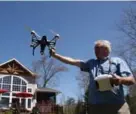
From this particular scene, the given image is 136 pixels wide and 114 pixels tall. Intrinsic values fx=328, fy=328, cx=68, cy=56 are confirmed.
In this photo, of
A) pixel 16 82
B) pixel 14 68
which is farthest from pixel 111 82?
pixel 14 68

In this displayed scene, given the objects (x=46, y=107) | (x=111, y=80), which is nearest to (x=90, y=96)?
(x=111, y=80)

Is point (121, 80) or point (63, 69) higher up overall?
point (63, 69)

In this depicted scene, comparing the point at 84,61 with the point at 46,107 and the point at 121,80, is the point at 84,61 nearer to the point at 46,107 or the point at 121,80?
the point at 121,80

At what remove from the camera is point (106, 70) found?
3.40m

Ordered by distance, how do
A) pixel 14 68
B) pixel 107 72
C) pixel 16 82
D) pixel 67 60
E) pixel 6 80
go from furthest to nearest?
1. pixel 14 68
2. pixel 16 82
3. pixel 6 80
4. pixel 67 60
5. pixel 107 72

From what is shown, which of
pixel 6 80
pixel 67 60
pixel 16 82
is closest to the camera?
pixel 67 60

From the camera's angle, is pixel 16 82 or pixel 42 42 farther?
pixel 16 82

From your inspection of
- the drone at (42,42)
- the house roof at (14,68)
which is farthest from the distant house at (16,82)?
the drone at (42,42)

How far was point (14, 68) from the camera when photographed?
1243 inches

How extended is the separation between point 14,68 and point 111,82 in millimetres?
Result: 28983

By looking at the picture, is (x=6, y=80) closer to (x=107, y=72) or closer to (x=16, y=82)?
(x=16, y=82)

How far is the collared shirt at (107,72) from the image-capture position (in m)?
3.30

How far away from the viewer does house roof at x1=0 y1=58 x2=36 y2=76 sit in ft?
103

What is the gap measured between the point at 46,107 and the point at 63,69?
3200cm
